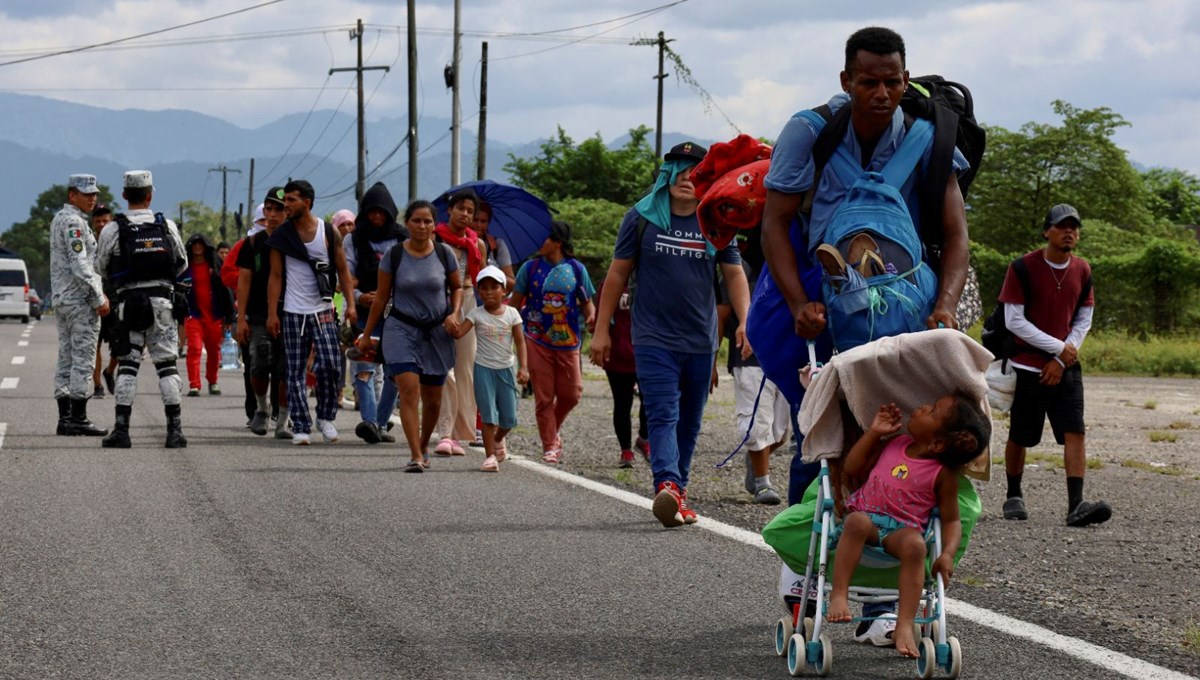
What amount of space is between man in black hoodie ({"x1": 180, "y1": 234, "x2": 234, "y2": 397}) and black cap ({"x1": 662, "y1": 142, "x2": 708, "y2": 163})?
28.2 feet

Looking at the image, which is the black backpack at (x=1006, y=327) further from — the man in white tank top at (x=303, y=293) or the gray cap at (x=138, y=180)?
the gray cap at (x=138, y=180)

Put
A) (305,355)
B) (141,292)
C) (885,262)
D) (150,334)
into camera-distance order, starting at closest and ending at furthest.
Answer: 1. (885,262)
2. (141,292)
3. (150,334)
4. (305,355)

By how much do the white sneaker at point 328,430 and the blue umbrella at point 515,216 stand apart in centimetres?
207

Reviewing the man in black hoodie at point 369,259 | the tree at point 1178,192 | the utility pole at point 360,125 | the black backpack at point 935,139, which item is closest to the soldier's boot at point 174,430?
the man in black hoodie at point 369,259

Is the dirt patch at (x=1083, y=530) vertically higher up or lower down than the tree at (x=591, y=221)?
lower down

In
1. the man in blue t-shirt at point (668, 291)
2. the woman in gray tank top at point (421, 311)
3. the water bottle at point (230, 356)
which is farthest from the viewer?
the water bottle at point (230, 356)

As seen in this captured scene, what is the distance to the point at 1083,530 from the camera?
8.60 m

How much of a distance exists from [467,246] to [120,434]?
289cm

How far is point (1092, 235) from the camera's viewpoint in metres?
53.9

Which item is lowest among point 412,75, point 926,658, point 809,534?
point 926,658

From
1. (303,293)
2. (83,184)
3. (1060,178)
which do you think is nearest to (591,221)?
(1060,178)

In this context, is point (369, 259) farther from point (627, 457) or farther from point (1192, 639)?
point (1192, 639)

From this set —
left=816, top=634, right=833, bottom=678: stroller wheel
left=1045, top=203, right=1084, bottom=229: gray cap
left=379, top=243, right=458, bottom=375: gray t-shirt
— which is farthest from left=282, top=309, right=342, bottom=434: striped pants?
left=816, top=634, right=833, bottom=678: stroller wheel

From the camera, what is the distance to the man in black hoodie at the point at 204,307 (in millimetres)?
16062
